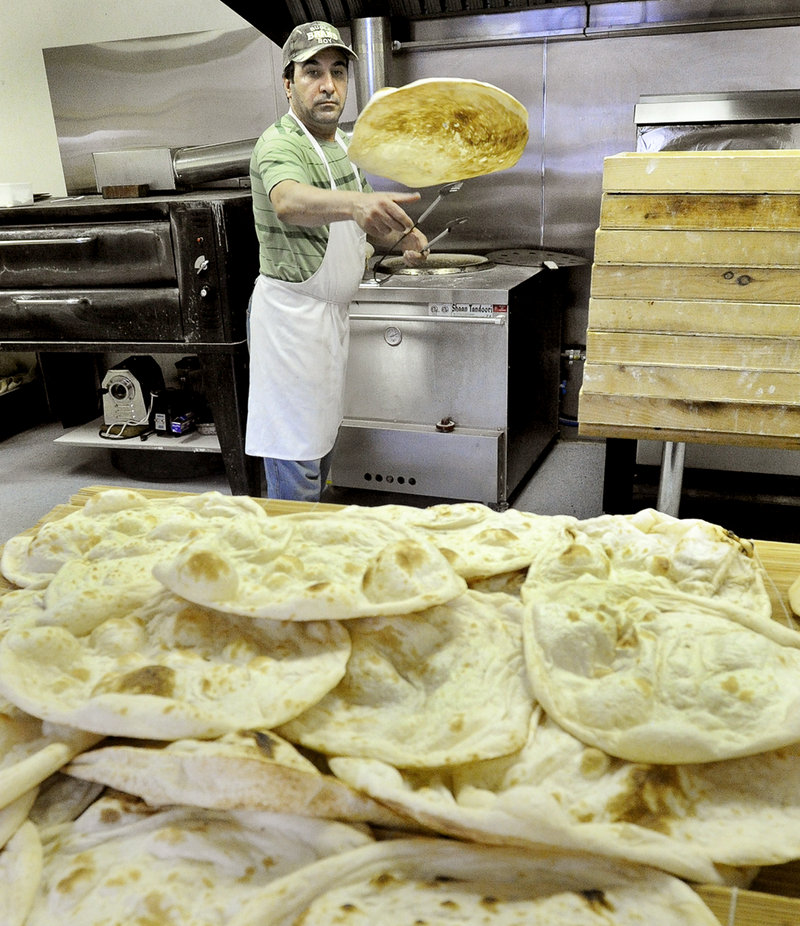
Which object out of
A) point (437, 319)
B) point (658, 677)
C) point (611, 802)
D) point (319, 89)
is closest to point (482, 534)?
point (658, 677)

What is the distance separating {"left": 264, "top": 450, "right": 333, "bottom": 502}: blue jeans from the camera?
2.95 m

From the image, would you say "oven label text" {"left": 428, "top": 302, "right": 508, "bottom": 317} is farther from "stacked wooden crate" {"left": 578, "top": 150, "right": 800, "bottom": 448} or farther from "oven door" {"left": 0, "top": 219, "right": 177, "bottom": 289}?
"oven door" {"left": 0, "top": 219, "right": 177, "bottom": 289}

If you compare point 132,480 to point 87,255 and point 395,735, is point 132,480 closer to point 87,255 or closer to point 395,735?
point 87,255

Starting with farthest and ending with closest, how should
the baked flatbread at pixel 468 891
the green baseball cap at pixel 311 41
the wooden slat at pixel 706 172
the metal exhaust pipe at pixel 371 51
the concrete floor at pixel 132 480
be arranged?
the metal exhaust pipe at pixel 371 51 → the concrete floor at pixel 132 480 → the green baseball cap at pixel 311 41 → the wooden slat at pixel 706 172 → the baked flatbread at pixel 468 891

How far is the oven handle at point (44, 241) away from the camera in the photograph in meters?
3.29

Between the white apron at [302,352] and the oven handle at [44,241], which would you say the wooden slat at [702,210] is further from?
the oven handle at [44,241]

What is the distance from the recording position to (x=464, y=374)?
3.25 metres

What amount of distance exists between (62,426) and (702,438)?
4.16 metres

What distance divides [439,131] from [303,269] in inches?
30.4

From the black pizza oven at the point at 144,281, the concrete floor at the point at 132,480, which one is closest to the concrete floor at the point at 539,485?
the concrete floor at the point at 132,480

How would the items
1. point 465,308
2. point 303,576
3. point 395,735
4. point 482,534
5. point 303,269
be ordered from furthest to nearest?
point 465,308
point 303,269
point 482,534
point 303,576
point 395,735

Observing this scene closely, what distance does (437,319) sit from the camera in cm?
318

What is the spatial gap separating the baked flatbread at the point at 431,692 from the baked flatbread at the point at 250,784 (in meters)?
0.06

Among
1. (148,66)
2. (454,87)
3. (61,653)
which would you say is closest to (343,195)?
(454,87)
